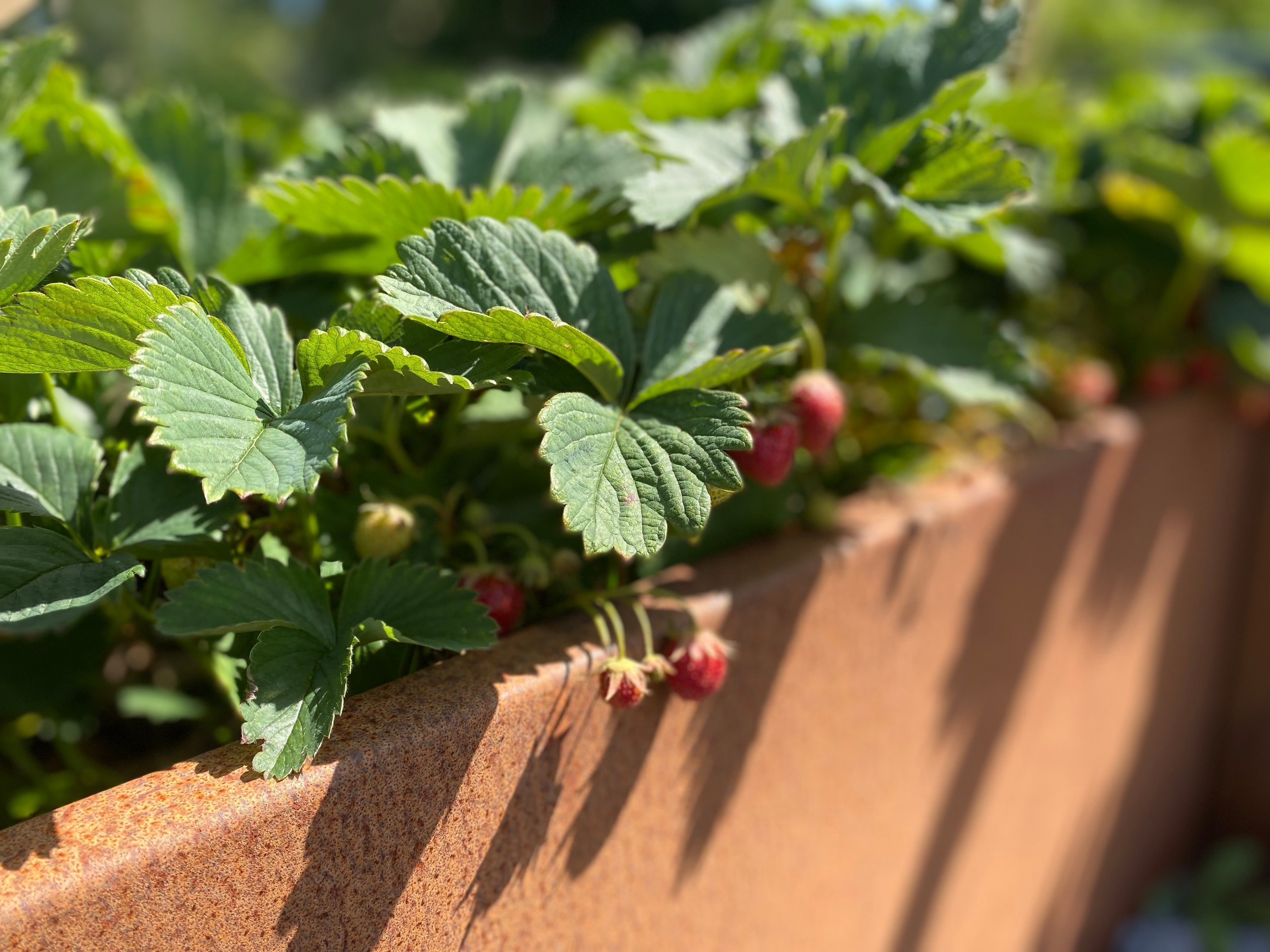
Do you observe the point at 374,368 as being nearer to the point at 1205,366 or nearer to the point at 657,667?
the point at 657,667

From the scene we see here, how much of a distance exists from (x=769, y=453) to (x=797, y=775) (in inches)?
13.2

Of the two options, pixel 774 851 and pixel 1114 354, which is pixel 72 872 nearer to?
pixel 774 851

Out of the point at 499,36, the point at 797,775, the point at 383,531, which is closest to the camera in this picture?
the point at 383,531

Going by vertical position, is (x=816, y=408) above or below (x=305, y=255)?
below

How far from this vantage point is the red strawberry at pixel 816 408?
2.32 feet

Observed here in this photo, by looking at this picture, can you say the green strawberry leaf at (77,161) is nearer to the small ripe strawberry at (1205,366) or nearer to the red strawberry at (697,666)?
the red strawberry at (697,666)

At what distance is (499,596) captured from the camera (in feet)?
2.00

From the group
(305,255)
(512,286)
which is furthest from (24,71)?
(512,286)

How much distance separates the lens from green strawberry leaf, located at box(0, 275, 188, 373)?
462 millimetres

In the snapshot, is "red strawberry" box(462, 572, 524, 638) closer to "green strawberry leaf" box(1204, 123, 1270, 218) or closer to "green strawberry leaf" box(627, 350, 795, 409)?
"green strawberry leaf" box(627, 350, 795, 409)

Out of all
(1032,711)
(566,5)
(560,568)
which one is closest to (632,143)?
(560,568)

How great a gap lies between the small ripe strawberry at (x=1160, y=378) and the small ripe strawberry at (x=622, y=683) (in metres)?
1.03

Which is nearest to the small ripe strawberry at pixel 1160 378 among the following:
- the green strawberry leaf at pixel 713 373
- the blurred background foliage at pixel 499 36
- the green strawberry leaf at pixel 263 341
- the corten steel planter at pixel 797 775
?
the corten steel planter at pixel 797 775

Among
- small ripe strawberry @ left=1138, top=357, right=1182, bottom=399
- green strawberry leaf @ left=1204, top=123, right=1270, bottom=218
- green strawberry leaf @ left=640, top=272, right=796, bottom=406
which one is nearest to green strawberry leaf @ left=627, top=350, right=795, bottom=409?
green strawberry leaf @ left=640, top=272, right=796, bottom=406
